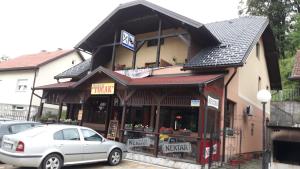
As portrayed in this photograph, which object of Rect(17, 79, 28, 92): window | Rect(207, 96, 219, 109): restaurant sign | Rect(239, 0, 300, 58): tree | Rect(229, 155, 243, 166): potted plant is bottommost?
Rect(229, 155, 243, 166): potted plant

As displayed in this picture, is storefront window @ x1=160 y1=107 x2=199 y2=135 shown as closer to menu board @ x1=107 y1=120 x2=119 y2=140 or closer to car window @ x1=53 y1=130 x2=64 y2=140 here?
menu board @ x1=107 y1=120 x2=119 y2=140

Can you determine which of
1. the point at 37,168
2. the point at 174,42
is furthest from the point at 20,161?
the point at 174,42

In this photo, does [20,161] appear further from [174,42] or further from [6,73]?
[6,73]

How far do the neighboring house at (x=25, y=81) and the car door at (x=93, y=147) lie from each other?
52.7 ft

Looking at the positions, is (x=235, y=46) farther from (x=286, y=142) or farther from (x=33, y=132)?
(x=33, y=132)

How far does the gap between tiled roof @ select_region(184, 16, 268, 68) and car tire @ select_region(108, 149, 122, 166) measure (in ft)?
16.1

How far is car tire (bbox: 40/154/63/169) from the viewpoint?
8922mm

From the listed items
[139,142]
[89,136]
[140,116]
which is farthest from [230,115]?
[89,136]

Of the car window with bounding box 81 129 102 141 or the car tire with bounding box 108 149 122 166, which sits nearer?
the car window with bounding box 81 129 102 141

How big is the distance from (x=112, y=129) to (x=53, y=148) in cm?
646

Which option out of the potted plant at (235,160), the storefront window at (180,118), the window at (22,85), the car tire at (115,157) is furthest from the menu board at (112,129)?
the window at (22,85)

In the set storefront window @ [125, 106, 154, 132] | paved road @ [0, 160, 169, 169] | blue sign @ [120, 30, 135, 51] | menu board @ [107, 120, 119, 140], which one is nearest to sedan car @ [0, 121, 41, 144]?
paved road @ [0, 160, 169, 169]

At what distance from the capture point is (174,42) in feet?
53.4

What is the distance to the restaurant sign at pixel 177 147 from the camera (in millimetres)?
11586
